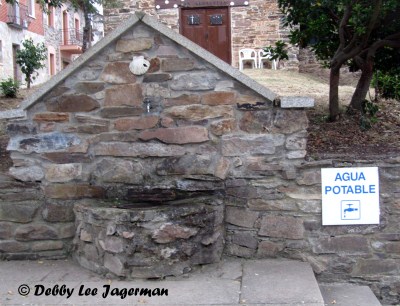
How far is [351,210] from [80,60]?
Answer: 2963 mm

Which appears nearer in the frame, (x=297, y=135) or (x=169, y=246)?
(x=169, y=246)

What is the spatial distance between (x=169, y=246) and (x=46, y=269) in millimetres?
1308

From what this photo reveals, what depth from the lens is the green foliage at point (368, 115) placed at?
6750 mm

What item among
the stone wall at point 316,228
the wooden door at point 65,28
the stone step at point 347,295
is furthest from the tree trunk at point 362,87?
the wooden door at point 65,28

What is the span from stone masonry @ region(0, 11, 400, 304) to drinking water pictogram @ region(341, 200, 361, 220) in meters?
0.11

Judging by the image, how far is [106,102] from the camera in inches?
217

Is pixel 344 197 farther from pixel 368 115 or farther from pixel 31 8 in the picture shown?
pixel 31 8

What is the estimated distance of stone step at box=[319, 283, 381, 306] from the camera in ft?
16.1

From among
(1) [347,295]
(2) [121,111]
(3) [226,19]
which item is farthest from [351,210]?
(3) [226,19]

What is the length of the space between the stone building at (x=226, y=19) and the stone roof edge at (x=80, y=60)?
12.0 meters

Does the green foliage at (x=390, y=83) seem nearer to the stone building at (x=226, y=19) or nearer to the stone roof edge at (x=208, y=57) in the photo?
the stone roof edge at (x=208, y=57)

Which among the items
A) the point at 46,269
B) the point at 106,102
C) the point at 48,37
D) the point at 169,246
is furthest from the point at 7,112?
the point at 48,37

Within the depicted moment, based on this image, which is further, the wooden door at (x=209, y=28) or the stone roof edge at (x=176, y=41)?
the wooden door at (x=209, y=28)

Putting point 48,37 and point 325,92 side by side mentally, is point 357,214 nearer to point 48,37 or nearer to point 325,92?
point 325,92
